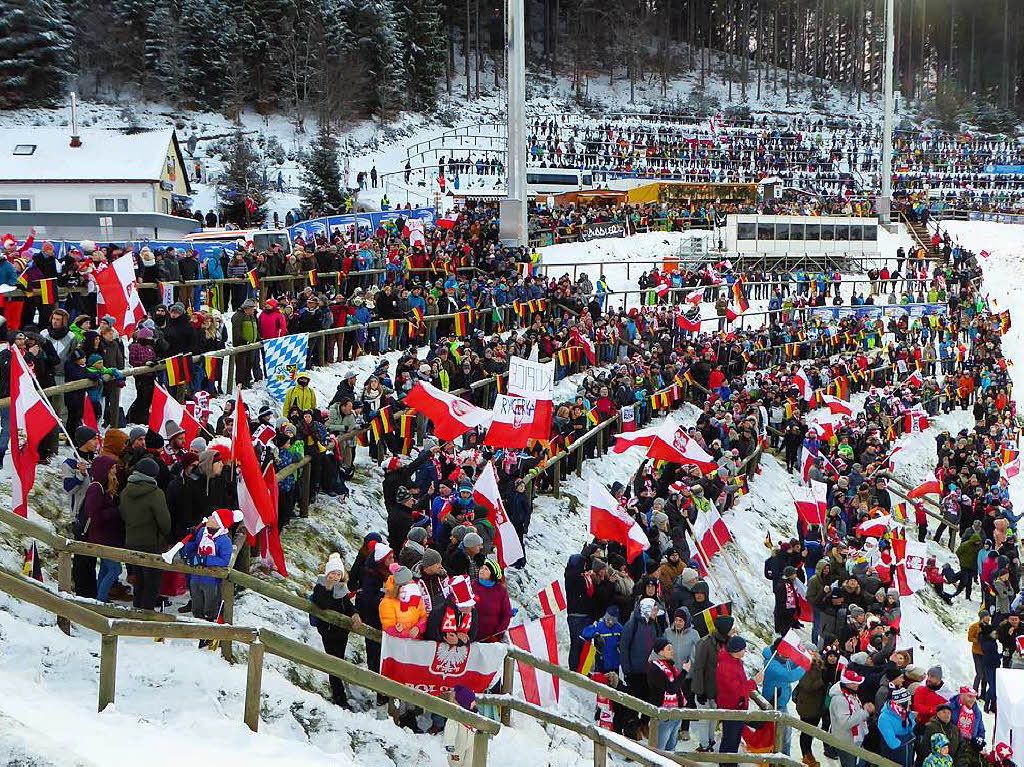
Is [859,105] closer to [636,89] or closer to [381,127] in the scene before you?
[636,89]

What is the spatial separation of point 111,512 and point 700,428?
1340 centimetres

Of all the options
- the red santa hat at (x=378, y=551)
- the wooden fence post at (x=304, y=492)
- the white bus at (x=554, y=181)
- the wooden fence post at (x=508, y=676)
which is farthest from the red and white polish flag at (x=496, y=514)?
the white bus at (x=554, y=181)

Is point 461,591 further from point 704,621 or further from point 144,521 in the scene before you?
point 704,621

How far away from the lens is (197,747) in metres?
7.78

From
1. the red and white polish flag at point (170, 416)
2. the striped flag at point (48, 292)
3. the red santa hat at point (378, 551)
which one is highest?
the striped flag at point (48, 292)

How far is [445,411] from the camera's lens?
15219 millimetres

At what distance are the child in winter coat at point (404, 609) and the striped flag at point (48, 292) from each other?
359 inches

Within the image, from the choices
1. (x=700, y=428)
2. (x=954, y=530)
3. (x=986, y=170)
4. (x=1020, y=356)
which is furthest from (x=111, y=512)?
(x=986, y=170)

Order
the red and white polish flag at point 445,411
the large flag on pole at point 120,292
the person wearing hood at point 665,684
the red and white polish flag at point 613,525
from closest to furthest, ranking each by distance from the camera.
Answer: the person wearing hood at point 665,684 → the red and white polish flag at point 613,525 → the large flag on pole at point 120,292 → the red and white polish flag at point 445,411

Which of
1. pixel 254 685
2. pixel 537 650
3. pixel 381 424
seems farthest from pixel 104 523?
pixel 381 424

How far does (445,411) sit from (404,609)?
6047mm

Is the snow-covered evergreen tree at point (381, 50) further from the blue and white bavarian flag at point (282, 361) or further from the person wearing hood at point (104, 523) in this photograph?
the person wearing hood at point (104, 523)

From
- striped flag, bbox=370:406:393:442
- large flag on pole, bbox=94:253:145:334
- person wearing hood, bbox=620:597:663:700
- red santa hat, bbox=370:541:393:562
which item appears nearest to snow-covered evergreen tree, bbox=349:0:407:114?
striped flag, bbox=370:406:393:442

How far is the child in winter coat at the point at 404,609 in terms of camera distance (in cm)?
934
